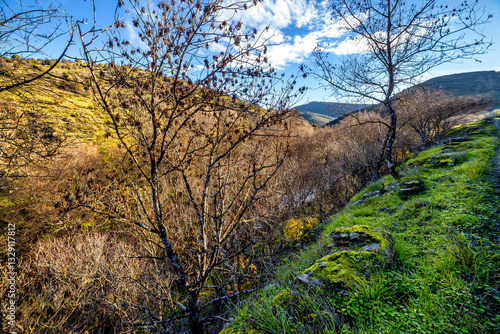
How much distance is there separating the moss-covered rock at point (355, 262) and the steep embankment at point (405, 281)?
1 centimetres

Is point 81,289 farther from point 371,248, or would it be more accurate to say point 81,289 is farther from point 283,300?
point 371,248

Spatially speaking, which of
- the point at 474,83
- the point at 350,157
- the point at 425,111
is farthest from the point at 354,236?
the point at 474,83

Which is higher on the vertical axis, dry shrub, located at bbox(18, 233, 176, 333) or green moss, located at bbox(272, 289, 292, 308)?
green moss, located at bbox(272, 289, 292, 308)

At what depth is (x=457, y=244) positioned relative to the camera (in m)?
2.57

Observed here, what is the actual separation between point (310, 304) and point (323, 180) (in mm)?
11104

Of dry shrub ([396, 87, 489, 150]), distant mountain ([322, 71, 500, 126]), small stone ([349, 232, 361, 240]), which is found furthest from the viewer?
distant mountain ([322, 71, 500, 126])

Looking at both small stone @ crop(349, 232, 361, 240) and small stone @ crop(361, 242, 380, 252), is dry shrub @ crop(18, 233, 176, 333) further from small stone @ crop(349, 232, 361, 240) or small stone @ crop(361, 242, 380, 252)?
small stone @ crop(361, 242, 380, 252)

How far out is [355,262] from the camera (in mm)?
2723

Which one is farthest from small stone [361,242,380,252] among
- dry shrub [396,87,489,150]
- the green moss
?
dry shrub [396,87,489,150]

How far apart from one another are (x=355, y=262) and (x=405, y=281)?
56 cm

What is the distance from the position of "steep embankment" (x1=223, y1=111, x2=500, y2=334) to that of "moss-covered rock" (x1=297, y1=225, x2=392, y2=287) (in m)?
0.01

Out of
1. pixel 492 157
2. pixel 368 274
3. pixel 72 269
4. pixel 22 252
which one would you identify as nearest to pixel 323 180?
pixel 492 157

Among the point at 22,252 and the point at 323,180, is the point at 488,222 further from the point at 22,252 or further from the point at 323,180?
the point at 22,252

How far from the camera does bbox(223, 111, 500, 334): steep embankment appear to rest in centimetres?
189
